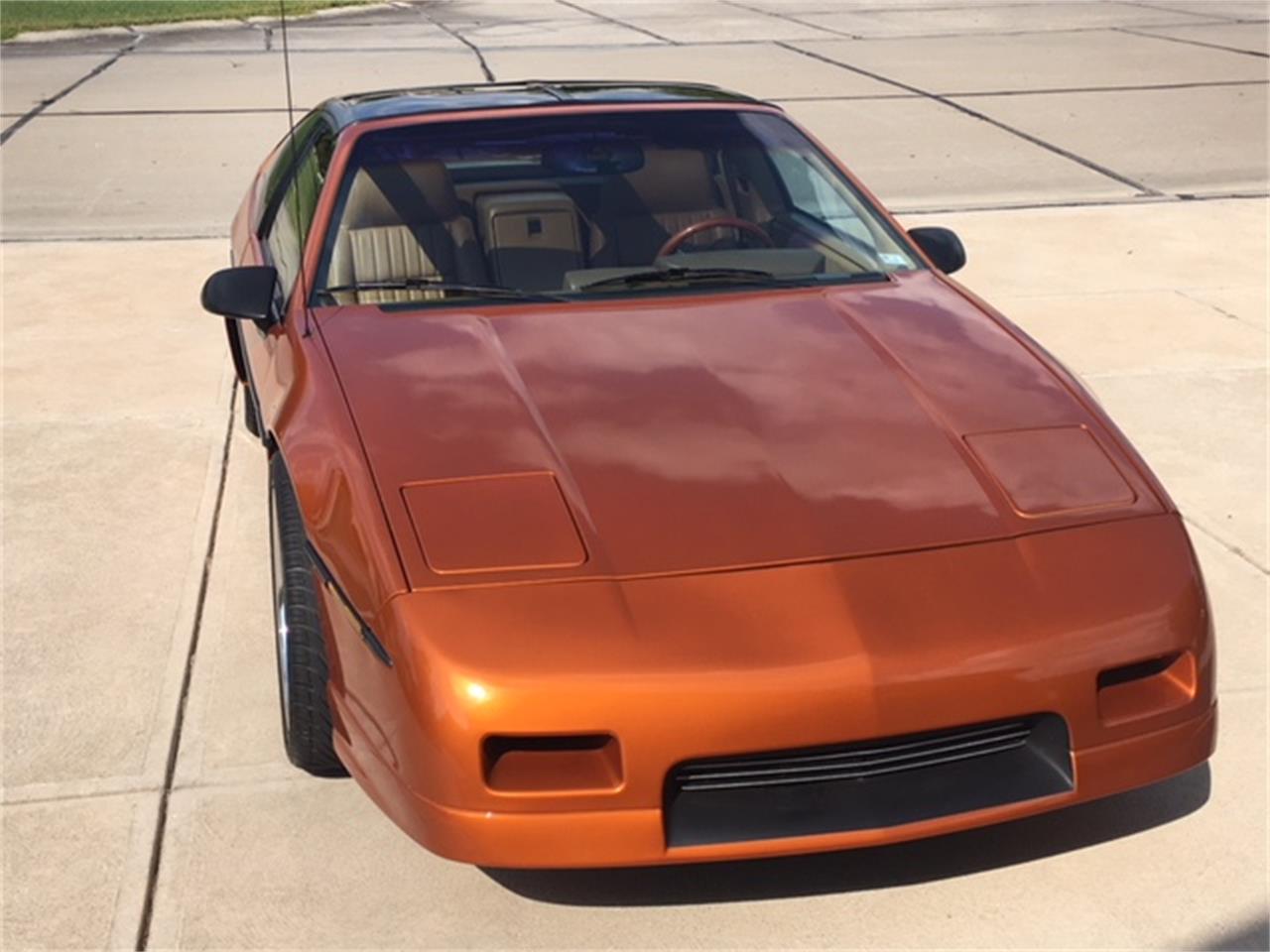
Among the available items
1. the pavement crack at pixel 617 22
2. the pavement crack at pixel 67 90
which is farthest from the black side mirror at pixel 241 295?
the pavement crack at pixel 617 22

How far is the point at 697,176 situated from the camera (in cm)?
492

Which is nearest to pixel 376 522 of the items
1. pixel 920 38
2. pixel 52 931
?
pixel 52 931

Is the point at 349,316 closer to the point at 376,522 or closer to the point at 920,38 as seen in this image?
the point at 376,522

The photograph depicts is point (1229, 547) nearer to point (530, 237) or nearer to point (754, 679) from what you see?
point (530, 237)

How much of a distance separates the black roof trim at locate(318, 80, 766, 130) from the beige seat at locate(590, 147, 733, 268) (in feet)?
0.92

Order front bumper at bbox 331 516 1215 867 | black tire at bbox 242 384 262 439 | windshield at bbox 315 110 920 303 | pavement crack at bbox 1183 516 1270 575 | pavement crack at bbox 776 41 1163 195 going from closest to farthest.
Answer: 1. front bumper at bbox 331 516 1215 867
2. windshield at bbox 315 110 920 303
3. pavement crack at bbox 1183 516 1270 575
4. black tire at bbox 242 384 262 439
5. pavement crack at bbox 776 41 1163 195

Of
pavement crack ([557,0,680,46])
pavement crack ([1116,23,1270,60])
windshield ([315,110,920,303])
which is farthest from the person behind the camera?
pavement crack ([557,0,680,46])

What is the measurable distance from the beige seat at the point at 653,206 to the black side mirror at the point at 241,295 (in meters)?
0.91

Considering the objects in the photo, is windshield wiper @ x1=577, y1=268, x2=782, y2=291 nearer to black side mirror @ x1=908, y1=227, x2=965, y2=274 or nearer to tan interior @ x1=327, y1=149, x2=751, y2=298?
tan interior @ x1=327, y1=149, x2=751, y2=298

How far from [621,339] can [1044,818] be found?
4.99 feet

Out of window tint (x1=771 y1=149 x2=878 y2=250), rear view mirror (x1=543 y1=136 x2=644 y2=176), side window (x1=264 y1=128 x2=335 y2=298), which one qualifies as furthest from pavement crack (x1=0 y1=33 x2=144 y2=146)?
window tint (x1=771 y1=149 x2=878 y2=250)

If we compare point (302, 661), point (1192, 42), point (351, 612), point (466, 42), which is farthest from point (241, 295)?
point (466, 42)

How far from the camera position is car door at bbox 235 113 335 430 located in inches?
175

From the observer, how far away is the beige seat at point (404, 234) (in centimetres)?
452
